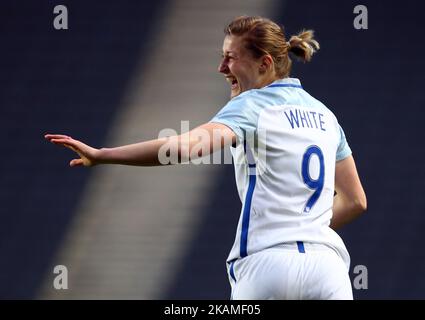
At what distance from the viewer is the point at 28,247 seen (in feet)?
20.3

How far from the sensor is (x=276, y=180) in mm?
3078

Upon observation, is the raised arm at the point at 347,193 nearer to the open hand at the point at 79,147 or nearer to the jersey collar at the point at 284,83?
the jersey collar at the point at 284,83

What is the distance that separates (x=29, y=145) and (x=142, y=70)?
2.84 ft

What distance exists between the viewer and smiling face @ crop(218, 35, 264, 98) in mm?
3270

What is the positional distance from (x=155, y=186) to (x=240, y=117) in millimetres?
3194

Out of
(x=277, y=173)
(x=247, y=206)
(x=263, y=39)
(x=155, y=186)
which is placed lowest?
(x=155, y=186)

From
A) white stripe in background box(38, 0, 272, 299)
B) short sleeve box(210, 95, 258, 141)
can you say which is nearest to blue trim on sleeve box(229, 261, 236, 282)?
short sleeve box(210, 95, 258, 141)

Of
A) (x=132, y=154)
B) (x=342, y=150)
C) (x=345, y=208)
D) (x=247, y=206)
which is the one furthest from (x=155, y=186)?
(x=132, y=154)

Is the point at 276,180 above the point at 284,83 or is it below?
below

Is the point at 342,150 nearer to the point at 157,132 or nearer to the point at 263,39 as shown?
the point at 263,39

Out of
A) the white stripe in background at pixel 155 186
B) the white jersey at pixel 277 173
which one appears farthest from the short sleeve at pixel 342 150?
the white stripe in background at pixel 155 186

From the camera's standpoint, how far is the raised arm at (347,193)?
3477 millimetres

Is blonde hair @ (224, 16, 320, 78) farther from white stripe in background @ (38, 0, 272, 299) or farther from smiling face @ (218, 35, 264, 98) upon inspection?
white stripe in background @ (38, 0, 272, 299)
